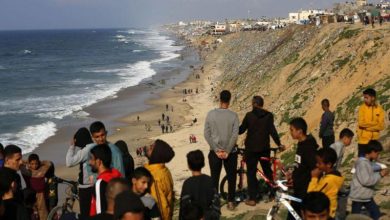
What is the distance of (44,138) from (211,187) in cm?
2723

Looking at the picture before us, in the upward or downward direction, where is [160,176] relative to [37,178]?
upward

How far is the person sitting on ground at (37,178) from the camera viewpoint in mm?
7543

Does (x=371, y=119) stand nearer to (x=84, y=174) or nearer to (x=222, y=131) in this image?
(x=222, y=131)

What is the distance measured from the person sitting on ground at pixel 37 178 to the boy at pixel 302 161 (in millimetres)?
3861

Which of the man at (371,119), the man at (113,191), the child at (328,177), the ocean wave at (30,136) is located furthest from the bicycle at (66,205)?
the ocean wave at (30,136)

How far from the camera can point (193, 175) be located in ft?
20.5

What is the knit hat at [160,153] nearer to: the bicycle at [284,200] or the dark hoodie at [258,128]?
the bicycle at [284,200]

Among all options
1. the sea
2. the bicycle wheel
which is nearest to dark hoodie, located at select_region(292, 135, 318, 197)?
the bicycle wheel

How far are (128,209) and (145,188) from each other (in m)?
1.43

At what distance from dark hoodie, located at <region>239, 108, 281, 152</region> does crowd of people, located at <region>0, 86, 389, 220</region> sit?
0.7 inches

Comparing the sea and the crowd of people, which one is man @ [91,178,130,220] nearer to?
the crowd of people

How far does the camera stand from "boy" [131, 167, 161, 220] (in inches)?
214

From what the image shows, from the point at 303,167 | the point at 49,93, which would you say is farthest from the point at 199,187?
the point at 49,93

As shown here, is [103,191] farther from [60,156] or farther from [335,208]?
[60,156]
